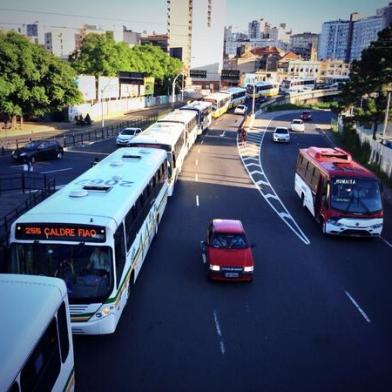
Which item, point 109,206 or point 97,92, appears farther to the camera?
point 97,92

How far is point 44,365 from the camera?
6.84 metres

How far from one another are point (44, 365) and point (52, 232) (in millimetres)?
3810

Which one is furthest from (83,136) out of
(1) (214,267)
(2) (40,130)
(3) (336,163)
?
(1) (214,267)

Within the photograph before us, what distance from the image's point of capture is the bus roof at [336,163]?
19.8 meters

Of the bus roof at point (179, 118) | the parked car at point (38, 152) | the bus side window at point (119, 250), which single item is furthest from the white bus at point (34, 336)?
the bus roof at point (179, 118)

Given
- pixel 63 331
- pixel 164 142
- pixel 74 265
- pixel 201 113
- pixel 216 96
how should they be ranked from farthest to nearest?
pixel 216 96, pixel 201 113, pixel 164 142, pixel 74 265, pixel 63 331

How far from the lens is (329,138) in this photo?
5250 cm

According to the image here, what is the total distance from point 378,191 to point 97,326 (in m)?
13.9

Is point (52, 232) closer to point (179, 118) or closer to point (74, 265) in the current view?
point (74, 265)

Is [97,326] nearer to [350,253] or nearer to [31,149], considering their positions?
[350,253]

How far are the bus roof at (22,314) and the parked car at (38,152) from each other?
87.0ft

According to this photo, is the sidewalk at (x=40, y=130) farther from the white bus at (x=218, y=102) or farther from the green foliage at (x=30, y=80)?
the white bus at (x=218, y=102)

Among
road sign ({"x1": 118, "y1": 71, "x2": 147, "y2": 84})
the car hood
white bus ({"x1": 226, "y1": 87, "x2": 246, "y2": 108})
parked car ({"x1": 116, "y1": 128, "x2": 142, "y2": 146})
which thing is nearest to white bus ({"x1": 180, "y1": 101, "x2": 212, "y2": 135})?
parked car ({"x1": 116, "y1": 128, "x2": 142, "y2": 146})

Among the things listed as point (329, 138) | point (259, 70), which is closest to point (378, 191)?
point (329, 138)
